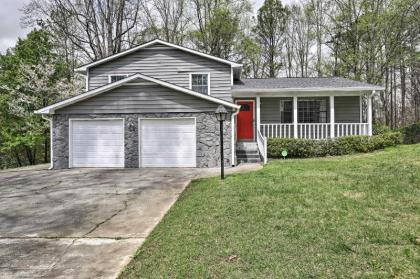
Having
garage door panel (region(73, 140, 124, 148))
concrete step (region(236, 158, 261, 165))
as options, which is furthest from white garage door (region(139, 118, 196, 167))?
concrete step (region(236, 158, 261, 165))

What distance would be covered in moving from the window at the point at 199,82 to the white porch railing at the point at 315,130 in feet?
11.2

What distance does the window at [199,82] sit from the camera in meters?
14.1

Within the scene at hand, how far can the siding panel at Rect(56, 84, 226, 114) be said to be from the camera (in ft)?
36.8

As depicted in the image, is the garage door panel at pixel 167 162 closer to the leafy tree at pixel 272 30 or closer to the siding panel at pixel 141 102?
the siding panel at pixel 141 102

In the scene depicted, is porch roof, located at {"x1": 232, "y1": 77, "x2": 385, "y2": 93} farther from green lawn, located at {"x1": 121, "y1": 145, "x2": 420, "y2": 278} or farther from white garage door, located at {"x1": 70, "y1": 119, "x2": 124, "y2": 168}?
green lawn, located at {"x1": 121, "y1": 145, "x2": 420, "y2": 278}

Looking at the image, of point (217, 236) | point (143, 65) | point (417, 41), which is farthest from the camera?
point (417, 41)

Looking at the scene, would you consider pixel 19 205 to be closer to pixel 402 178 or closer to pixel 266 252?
pixel 266 252

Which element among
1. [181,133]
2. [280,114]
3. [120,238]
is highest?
[280,114]

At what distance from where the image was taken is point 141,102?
11359 mm

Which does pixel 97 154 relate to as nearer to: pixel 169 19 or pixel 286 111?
pixel 286 111

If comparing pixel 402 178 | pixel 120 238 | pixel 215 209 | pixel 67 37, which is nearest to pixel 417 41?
pixel 402 178

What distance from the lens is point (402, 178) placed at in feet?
21.1

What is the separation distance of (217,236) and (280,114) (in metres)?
12.0

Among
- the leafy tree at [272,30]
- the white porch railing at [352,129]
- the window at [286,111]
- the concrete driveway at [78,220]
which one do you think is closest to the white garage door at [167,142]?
the concrete driveway at [78,220]
